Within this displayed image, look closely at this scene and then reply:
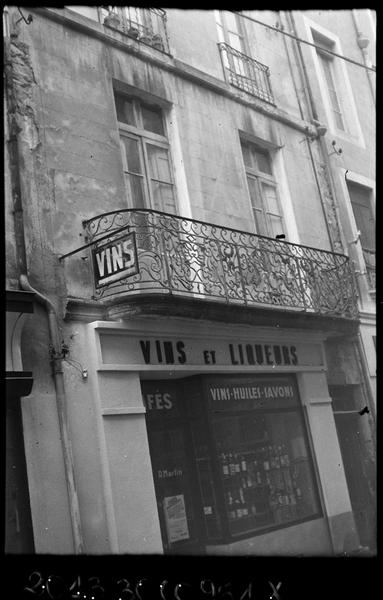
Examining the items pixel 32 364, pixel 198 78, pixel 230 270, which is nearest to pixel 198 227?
pixel 230 270

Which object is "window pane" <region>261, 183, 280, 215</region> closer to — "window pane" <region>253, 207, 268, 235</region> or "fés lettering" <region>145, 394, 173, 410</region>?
"window pane" <region>253, 207, 268, 235</region>

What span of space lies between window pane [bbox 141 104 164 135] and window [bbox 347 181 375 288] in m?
4.44

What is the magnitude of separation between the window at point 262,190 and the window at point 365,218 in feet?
6.15

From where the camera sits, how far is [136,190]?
27.1ft

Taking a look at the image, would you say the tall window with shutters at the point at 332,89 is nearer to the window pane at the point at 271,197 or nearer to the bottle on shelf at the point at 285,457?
the window pane at the point at 271,197

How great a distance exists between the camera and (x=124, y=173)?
8094 millimetres

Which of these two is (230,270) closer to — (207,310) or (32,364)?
(207,310)

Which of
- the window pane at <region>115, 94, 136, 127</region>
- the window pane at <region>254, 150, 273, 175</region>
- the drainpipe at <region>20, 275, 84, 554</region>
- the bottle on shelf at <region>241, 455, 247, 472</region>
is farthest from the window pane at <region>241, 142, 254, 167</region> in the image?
the drainpipe at <region>20, 275, 84, 554</region>

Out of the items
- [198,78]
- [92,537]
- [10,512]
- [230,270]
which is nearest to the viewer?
[10,512]

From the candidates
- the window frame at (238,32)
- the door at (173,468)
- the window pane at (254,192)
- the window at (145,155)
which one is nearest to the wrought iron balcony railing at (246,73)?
the window frame at (238,32)

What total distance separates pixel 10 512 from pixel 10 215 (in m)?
2.83

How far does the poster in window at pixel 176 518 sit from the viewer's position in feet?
24.4

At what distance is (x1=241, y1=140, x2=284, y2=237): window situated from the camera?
10.3 metres

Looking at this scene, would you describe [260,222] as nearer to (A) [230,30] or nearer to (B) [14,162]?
(A) [230,30]
